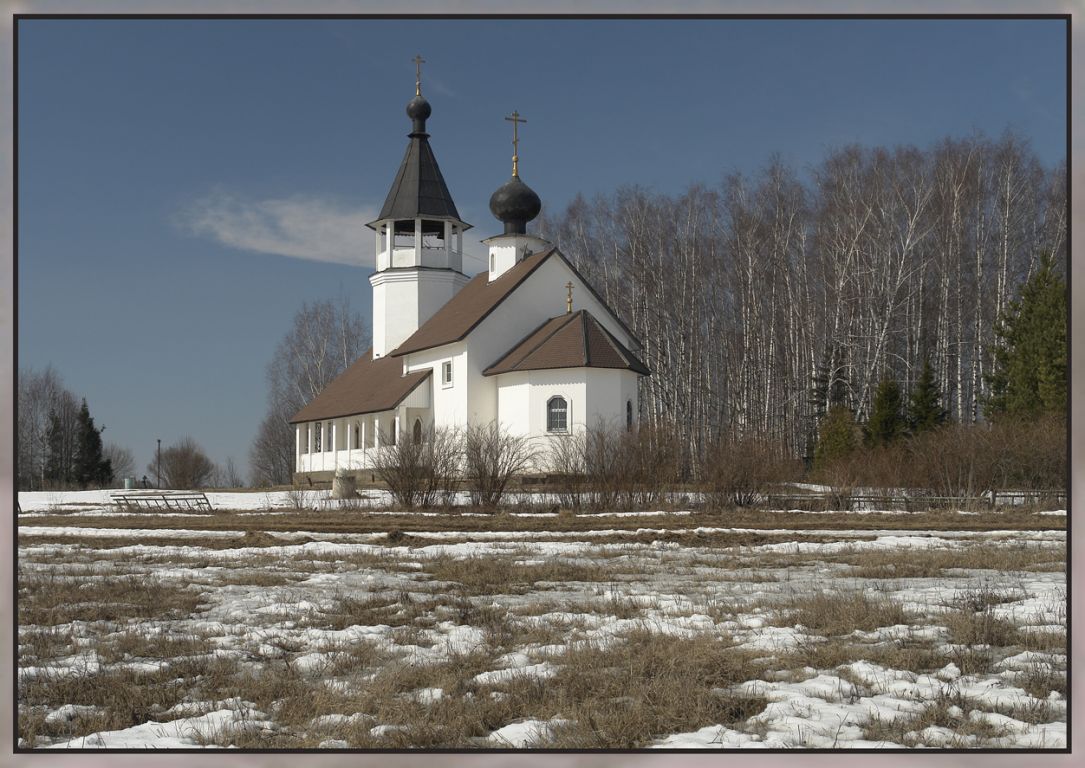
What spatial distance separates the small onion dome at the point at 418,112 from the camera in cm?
4306

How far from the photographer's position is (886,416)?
3281cm

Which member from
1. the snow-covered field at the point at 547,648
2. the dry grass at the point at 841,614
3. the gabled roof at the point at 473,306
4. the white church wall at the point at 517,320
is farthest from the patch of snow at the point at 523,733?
the gabled roof at the point at 473,306

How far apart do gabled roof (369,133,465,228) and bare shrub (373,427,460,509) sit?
21377mm

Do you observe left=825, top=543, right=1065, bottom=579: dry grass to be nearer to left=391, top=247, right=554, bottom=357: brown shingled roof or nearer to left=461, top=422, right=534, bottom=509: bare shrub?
left=461, top=422, right=534, bottom=509: bare shrub

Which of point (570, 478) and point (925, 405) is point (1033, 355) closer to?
point (925, 405)

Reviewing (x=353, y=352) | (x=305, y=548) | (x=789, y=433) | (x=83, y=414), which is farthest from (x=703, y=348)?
(x=305, y=548)

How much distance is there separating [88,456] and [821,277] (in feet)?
112

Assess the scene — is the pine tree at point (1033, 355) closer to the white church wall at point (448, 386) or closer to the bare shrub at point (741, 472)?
the bare shrub at point (741, 472)

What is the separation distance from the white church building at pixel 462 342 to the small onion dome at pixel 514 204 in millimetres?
39

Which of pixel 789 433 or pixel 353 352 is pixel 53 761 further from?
pixel 353 352

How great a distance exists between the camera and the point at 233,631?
7281 mm

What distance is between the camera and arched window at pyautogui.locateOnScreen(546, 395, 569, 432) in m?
33.3

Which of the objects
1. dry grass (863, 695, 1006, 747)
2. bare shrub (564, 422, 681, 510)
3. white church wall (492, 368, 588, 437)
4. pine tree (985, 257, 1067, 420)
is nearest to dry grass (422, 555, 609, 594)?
dry grass (863, 695, 1006, 747)

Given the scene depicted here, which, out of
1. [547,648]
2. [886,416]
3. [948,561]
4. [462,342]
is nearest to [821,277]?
[886,416]
